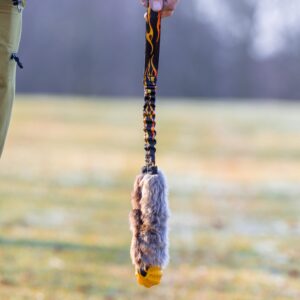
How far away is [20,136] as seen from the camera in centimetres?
2255

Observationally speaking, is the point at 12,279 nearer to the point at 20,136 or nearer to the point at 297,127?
the point at 20,136

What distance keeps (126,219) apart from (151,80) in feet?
19.9

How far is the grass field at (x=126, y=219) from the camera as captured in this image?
6062 mm

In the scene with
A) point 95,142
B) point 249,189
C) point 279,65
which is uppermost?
point 279,65

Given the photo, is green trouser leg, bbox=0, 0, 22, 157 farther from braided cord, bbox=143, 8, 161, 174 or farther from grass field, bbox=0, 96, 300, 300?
grass field, bbox=0, 96, 300, 300

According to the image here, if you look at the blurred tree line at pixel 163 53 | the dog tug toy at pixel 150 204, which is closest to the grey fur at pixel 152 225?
the dog tug toy at pixel 150 204

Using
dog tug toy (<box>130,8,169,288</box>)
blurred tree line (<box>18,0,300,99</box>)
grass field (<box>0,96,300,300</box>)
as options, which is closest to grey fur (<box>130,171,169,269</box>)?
dog tug toy (<box>130,8,169,288</box>)

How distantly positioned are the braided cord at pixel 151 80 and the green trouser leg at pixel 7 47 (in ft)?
1.58

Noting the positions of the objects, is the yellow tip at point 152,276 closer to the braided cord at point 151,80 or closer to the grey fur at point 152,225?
the grey fur at point 152,225

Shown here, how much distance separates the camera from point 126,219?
9352 millimetres

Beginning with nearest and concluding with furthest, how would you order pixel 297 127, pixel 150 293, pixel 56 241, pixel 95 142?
pixel 150 293 < pixel 56 241 < pixel 95 142 < pixel 297 127

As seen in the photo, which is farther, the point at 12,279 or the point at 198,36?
the point at 198,36

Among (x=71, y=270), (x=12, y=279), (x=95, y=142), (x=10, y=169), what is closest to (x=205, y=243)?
(x=71, y=270)

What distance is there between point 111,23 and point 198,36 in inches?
234
